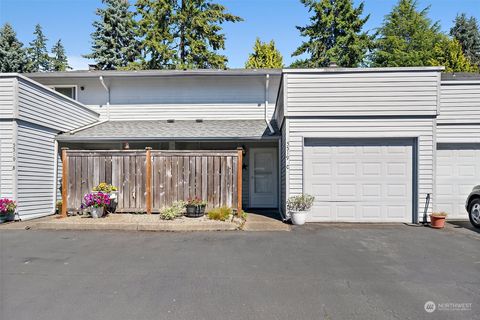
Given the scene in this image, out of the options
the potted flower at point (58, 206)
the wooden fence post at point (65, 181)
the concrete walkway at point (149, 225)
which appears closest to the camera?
the concrete walkway at point (149, 225)

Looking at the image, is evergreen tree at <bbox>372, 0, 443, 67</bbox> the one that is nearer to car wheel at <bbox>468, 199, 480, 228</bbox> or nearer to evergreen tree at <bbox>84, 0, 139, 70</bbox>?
car wheel at <bbox>468, 199, 480, 228</bbox>

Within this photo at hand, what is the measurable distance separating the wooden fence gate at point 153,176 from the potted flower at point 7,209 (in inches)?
50.9

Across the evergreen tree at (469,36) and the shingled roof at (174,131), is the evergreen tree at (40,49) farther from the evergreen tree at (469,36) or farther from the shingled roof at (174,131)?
the evergreen tree at (469,36)

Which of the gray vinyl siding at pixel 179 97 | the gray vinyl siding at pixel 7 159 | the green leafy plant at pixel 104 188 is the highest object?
the gray vinyl siding at pixel 179 97

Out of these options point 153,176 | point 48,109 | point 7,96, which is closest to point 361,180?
point 153,176

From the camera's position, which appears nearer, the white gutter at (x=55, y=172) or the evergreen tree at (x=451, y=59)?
the white gutter at (x=55, y=172)

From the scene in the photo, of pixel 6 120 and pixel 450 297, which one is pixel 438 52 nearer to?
pixel 450 297

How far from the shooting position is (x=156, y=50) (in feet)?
77.7

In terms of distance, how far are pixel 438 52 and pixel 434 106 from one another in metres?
19.4

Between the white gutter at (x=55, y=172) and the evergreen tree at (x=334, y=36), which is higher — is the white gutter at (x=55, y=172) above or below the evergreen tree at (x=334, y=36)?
below

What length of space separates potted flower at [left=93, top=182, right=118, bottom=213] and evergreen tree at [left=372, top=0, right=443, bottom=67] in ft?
81.0

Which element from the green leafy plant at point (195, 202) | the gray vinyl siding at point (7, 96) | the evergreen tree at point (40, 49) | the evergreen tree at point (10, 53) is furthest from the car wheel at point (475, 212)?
the evergreen tree at point (40, 49)

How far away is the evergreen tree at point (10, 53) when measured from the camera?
985 inches

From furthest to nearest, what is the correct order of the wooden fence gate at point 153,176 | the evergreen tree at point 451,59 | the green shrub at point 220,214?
the evergreen tree at point 451,59 → the wooden fence gate at point 153,176 → the green shrub at point 220,214
